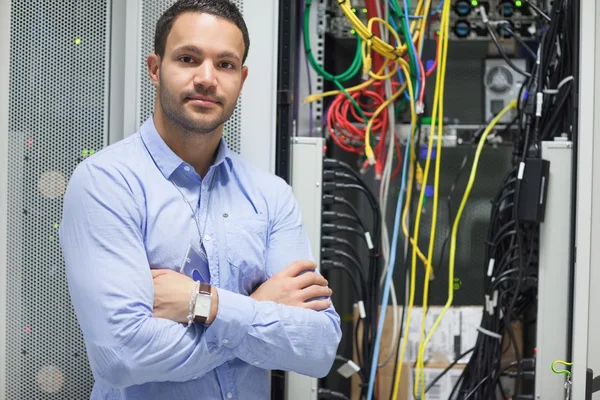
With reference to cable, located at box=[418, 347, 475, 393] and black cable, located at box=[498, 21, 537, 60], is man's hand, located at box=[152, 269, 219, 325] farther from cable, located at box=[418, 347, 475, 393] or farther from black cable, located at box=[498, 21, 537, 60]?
black cable, located at box=[498, 21, 537, 60]

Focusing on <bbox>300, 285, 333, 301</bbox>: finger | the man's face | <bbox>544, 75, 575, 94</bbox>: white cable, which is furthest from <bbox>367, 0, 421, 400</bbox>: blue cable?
→ the man's face

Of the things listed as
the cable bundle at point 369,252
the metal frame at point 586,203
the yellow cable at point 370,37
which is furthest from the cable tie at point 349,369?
the yellow cable at point 370,37

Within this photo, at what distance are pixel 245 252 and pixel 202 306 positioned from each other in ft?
0.86

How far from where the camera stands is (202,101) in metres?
1.79

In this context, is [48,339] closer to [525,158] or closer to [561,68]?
[525,158]

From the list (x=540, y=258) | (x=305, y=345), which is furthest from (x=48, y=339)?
(x=540, y=258)

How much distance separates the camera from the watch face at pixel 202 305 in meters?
1.62

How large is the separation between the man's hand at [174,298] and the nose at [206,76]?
47 cm

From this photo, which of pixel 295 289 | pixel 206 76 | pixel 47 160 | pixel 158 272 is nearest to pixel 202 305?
pixel 158 272

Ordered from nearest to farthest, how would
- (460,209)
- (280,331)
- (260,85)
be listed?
(280,331) → (260,85) → (460,209)

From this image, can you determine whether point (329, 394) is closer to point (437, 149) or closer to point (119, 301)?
point (437, 149)

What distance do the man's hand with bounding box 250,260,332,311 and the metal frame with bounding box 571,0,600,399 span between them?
2.94ft

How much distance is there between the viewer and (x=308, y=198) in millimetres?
2389

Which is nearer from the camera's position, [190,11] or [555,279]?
[190,11]
